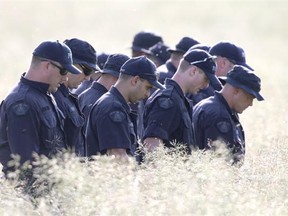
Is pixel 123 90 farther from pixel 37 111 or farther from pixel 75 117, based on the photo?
pixel 37 111

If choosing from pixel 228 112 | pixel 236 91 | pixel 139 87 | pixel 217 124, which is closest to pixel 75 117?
pixel 139 87

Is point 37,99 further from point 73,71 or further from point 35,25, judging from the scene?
point 35,25

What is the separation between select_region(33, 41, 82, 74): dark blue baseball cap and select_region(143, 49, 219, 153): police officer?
1292 mm

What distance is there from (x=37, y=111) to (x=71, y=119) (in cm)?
84

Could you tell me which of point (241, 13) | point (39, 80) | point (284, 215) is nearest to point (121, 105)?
point (39, 80)

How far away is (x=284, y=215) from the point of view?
25.3ft

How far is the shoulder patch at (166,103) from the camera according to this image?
9789 mm

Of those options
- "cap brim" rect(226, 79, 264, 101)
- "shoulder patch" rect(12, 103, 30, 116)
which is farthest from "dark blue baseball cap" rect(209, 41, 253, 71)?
"shoulder patch" rect(12, 103, 30, 116)

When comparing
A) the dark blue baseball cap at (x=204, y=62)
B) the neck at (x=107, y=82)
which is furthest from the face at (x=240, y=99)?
the neck at (x=107, y=82)

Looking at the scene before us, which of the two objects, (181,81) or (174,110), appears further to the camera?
(181,81)

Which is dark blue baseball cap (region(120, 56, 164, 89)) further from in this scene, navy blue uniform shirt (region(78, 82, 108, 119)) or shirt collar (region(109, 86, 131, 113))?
navy blue uniform shirt (region(78, 82, 108, 119))

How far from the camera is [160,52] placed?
605 inches

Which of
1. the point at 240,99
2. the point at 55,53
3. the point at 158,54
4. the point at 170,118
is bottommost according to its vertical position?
the point at 158,54

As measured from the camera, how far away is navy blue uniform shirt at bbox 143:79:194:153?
972 cm
